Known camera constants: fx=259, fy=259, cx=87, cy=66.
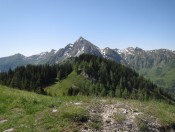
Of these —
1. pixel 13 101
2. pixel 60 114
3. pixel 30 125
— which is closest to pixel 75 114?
pixel 60 114

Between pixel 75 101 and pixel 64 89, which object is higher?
pixel 75 101

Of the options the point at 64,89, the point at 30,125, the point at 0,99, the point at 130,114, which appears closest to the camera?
the point at 30,125

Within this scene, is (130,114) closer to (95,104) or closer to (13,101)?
(95,104)

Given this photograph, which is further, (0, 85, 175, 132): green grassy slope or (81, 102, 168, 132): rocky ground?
(81, 102, 168, 132): rocky ground

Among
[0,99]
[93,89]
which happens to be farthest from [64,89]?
[0,99]

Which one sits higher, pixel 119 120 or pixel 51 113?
pixel 51 113

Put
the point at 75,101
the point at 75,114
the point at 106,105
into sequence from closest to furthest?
the point at 75,114 < the point at 106,105 < the point at 75,101

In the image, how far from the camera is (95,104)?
24.0 metres

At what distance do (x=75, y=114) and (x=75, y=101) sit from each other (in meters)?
5.11

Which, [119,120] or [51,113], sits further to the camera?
[51,113]

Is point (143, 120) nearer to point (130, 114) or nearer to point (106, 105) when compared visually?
point (130, 114)

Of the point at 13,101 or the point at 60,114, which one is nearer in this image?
the point at 60,114

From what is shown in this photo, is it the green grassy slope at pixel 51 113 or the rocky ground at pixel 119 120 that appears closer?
the green grassy slope at pixel 51 113

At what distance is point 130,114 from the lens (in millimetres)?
22203
